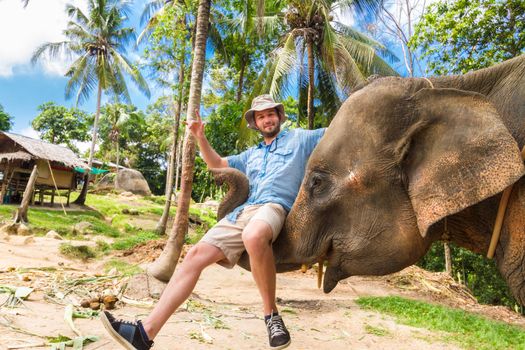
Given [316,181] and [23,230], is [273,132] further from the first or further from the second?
[23,230]

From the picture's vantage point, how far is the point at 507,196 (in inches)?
70.6

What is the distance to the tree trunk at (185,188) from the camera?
21.0 feet

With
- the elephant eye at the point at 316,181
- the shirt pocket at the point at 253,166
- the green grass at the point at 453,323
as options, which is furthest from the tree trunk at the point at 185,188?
the elephant eye at the point at 316,181

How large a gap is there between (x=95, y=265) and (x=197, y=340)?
232 inches

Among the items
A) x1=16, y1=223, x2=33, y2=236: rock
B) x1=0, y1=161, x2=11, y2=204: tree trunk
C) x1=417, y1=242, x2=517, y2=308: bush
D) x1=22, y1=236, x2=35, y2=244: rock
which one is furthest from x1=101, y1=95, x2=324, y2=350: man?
x1=0, y1=161, x2=11, y2=204: tree trunk

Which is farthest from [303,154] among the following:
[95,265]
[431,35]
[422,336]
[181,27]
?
[181,27]

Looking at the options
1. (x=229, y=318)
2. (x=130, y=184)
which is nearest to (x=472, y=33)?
(x=229, y=318)

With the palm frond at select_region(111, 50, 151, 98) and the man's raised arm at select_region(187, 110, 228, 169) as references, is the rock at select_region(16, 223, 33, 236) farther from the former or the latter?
the palm frond at select_region(111, 50, 151, 98)

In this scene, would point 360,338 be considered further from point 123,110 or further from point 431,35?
point 123,110

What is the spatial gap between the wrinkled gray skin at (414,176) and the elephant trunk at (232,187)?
0.53 meters

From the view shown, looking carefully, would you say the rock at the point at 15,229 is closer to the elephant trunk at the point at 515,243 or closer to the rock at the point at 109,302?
the rock at the point at 109,302

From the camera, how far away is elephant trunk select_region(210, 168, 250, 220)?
264cm

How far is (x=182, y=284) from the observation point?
271cm

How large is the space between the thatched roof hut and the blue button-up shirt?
17727 millimetres
